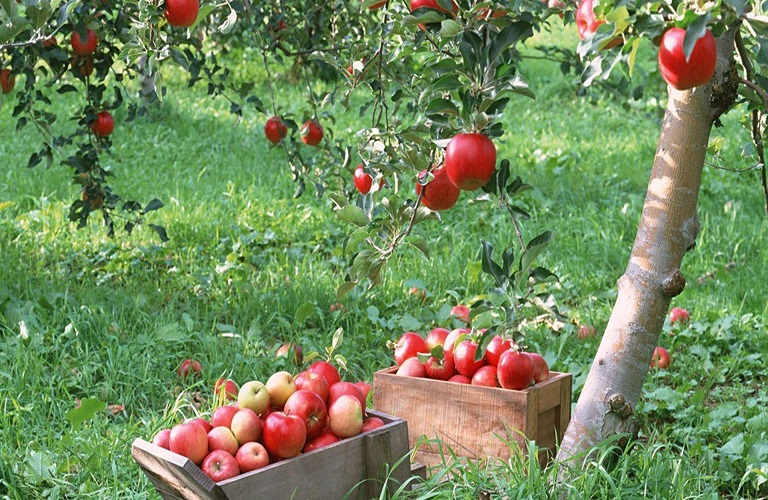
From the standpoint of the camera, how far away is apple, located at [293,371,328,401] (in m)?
2.14

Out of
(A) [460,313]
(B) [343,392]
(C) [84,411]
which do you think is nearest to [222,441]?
(B) [343,392]

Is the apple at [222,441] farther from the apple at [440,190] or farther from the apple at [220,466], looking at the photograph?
the apple at [440,190]

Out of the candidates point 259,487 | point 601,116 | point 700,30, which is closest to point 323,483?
point 259,487

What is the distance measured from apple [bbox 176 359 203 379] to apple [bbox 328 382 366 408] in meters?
1.03

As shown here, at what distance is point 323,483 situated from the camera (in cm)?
198

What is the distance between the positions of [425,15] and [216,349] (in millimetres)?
1962

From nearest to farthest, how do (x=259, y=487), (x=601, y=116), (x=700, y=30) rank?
(x=700, y=30) → (x=259, y=487) → (x=601, y=116)

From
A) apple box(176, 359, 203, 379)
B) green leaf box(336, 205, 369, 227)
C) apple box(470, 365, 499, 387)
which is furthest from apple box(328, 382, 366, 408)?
apple box(176, 359, 203, 379)

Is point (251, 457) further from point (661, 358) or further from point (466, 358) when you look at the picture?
point (661, 358)

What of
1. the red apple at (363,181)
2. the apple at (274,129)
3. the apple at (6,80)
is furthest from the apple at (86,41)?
the red apple at (363,181)

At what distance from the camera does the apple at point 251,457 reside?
6.24 ft

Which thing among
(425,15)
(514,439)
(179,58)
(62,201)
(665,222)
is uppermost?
(425,15)

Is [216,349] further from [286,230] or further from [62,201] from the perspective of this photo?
[62,201]

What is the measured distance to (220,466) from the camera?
1.86 meters
